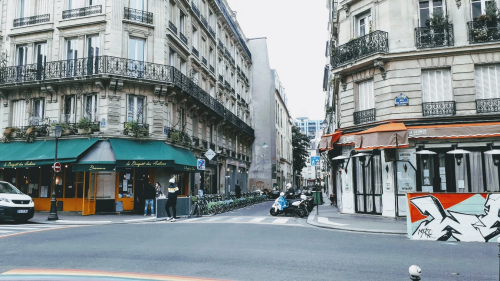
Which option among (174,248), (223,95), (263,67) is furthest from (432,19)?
(263,67)

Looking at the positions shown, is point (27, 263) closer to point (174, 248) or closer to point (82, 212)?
point (174, 248)

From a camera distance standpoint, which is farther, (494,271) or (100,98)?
(100,98)

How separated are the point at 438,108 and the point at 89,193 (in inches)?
690

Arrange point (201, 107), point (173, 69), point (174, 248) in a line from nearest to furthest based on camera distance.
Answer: point (174, 248) < point (173, 69) < point (201, 107)

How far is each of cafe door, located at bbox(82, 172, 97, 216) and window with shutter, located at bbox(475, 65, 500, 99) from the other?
19.0 meters

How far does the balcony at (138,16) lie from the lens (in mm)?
21234

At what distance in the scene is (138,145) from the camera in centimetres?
2041

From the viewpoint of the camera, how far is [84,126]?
787 inches

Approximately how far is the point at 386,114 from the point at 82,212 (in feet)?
52.5

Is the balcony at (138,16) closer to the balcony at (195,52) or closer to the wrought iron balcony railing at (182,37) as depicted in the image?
the wrought iron balcony railing at (182,37)

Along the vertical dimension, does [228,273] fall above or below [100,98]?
below

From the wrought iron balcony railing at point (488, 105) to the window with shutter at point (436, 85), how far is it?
1157mm

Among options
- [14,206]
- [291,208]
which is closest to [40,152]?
[14,206]

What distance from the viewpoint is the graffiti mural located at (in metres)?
9.84
